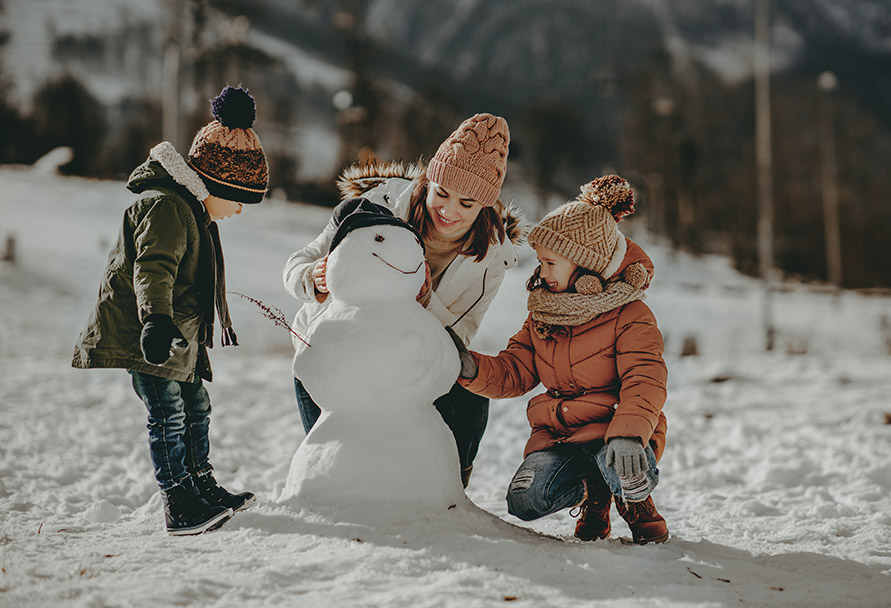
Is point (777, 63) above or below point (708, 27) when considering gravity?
below

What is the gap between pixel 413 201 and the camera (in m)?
2.85

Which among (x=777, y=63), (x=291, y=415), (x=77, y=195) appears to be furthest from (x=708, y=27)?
(x=291, y=415)

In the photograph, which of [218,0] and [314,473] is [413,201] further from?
[218,0]

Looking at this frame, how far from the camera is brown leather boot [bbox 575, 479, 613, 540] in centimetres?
262

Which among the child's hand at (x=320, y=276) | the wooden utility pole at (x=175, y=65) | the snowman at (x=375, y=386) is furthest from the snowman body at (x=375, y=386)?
the wooden utility pole at (x=175, y=65)

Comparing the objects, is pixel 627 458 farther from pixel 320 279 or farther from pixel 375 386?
pixel 320 279

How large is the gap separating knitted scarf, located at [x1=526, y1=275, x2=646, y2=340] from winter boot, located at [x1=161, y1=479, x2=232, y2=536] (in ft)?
4.10

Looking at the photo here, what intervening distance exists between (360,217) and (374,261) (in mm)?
196

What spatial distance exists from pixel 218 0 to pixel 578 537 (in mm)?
16806

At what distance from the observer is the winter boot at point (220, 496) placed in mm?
2467

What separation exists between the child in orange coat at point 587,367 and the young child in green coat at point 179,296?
964mm

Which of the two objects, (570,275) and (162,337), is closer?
(162,337)

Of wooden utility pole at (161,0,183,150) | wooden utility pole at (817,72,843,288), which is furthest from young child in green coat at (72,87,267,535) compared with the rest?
wooden utility pole at (817,72,843,288)

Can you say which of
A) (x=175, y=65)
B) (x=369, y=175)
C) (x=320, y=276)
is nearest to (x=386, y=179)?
(x=369, y=175)
